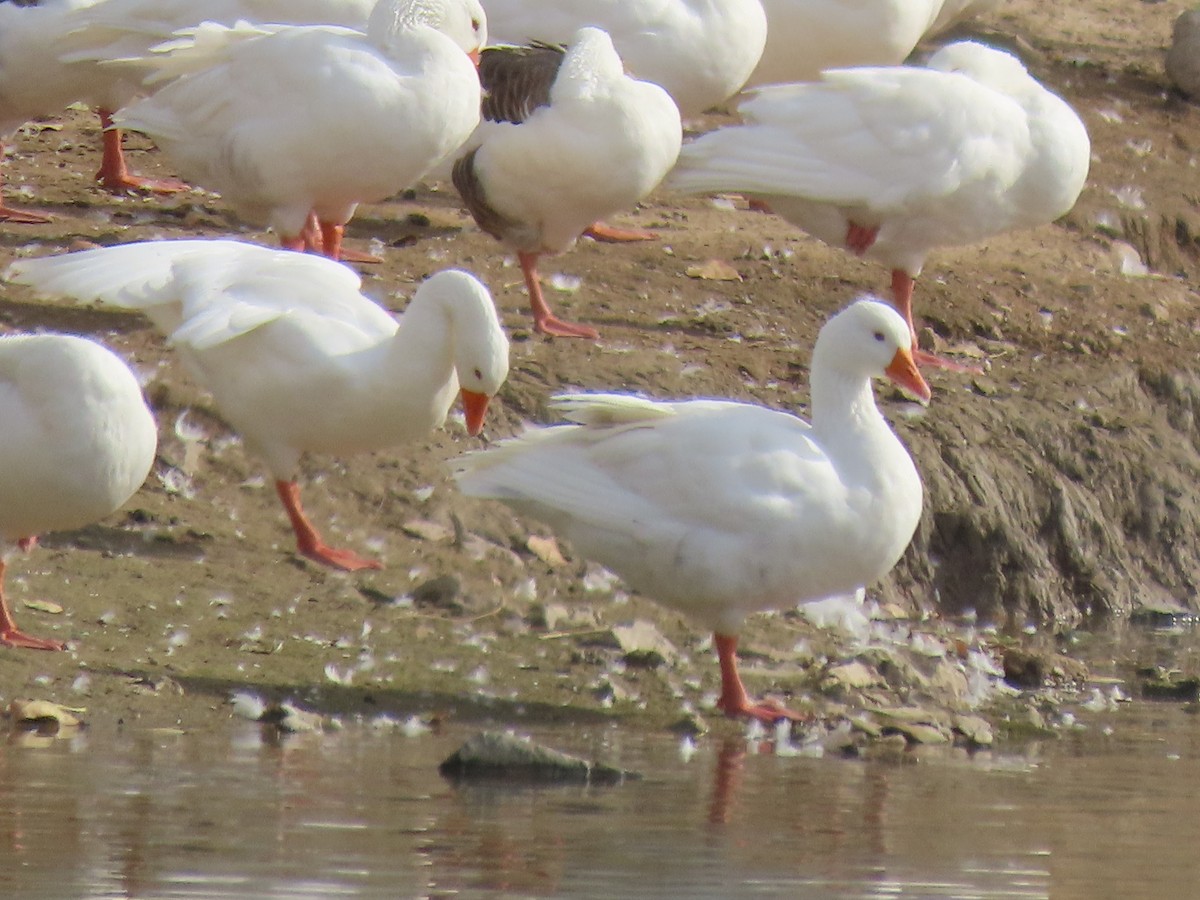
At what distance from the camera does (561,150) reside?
906cm

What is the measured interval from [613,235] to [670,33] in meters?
0.99

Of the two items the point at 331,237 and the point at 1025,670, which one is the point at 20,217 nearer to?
the point at 331,237

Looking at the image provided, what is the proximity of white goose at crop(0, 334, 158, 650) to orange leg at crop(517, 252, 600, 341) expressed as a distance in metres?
3.07

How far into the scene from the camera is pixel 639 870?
4.82m

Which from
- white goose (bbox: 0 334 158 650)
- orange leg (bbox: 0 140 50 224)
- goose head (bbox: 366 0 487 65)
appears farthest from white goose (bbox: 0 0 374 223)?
white goose (bbox: 0 334 158 650)

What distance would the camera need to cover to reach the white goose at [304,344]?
729cm

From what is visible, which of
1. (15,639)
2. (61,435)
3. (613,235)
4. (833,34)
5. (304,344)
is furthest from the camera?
(833,34)

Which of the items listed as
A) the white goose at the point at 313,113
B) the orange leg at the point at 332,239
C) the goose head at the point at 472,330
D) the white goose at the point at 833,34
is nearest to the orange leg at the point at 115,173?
the white goose at the point at 313,113

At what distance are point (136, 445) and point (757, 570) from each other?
1754 millimetres

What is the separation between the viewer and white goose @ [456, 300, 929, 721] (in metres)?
6.55

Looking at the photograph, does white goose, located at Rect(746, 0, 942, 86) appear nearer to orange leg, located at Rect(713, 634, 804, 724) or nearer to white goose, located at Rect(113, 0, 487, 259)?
white goose, located at Rect(113, 0, 487, 259)

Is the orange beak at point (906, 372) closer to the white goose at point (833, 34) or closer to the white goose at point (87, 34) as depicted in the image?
the white goose at point (87, 34)

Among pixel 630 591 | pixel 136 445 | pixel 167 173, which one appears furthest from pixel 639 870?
pixel 167 173

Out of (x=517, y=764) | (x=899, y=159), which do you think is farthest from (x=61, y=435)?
(x=899, y=159)
